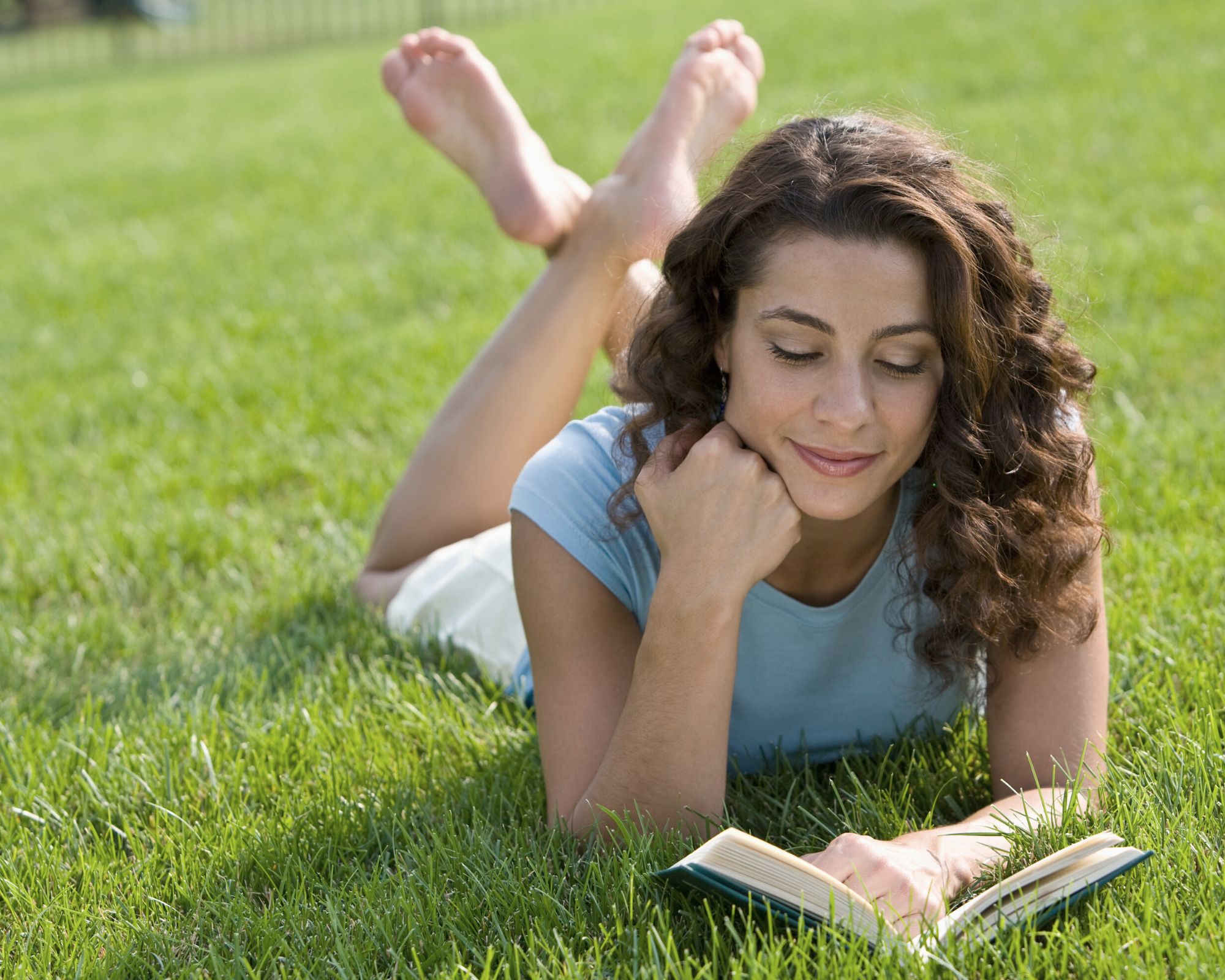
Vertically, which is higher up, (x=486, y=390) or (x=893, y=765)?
(x=486, y=390)

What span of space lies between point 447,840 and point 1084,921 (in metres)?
1.04

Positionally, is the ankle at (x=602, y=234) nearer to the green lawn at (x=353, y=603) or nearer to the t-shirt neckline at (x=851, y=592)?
the green lawn at (x=353, y=603)

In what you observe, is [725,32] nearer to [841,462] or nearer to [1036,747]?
[841,462]

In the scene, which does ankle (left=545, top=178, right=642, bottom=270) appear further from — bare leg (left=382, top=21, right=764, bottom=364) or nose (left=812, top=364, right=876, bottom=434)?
nose (left=812, top=364, right=876, bottom=434)

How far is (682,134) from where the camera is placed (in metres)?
3.41

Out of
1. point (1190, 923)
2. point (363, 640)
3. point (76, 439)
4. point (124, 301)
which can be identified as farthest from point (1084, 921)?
point (124, 301)

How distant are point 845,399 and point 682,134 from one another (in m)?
1.54

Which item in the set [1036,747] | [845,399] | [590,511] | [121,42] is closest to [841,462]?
[845,399]

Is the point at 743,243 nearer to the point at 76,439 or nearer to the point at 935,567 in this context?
the point at 935,567

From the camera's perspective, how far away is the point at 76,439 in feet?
15.9

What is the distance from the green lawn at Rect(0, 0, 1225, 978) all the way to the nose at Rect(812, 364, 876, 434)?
1.80ft

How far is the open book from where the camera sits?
5.98ft

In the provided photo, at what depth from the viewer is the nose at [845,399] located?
6.85 ft

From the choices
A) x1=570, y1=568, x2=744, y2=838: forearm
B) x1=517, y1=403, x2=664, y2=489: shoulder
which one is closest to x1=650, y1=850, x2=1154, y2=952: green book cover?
x1=570, y1=568, x2=744, y2=838: forearm
